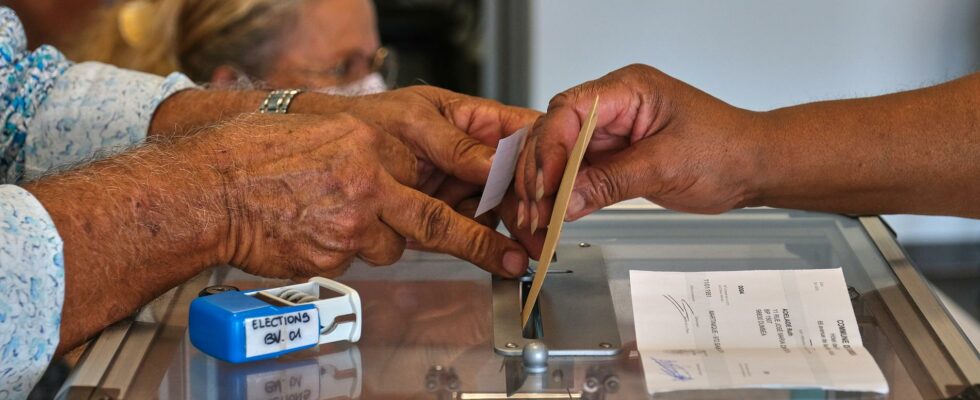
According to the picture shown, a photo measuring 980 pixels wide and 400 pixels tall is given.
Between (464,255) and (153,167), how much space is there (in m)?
0.35

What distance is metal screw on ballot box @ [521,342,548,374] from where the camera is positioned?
89 cm

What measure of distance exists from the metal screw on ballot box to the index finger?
28cm

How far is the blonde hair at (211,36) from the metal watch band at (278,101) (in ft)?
2.02

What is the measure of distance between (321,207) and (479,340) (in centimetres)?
31

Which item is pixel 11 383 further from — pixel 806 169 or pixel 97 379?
pixel 806 169

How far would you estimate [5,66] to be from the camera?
1.49m

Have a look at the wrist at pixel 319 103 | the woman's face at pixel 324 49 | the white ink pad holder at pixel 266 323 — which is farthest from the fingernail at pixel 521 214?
the woman's face at pixel 324 49

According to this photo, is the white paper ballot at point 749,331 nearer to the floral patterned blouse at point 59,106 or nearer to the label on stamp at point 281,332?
the label on stamp at point 281,332

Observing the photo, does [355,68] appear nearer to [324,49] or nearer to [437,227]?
[324,49]

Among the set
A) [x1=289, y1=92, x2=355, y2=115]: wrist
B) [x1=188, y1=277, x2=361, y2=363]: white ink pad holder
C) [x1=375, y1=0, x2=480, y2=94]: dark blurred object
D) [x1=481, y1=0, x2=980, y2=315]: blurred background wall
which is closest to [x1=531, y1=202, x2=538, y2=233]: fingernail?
[x1=188, y1=277, x2=361, y2=363]: white ink pad holder

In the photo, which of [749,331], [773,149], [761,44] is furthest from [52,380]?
[761,44]

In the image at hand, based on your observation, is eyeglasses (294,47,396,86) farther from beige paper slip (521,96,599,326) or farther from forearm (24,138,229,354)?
beige paper slip (521,96,599,326)

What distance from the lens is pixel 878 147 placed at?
1285mm

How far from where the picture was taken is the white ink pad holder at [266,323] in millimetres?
896
